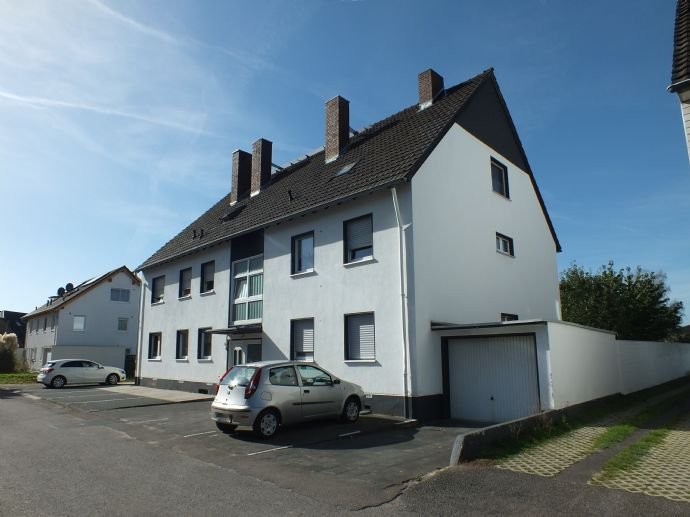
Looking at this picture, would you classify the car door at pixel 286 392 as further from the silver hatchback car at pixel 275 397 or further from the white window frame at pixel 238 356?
the white window frame at pixel 238 356

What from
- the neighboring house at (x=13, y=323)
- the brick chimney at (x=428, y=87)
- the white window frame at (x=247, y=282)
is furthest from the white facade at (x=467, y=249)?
the neighboring house at (x=13, y=323)

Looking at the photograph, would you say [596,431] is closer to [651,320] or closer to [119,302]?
[651,320]

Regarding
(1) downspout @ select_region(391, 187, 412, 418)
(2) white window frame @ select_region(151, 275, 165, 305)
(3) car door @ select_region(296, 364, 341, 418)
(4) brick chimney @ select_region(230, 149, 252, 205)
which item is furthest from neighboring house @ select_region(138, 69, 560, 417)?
(3) car door @ select_region(296, 364, 341, 418)

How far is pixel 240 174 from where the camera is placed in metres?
24.8

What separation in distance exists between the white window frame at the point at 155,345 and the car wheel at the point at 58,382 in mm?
5827

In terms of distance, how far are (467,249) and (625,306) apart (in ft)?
48.3

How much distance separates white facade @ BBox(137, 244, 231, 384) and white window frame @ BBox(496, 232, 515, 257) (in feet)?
33.8

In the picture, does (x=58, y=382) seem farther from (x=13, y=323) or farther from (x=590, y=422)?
(x=13, y=323)

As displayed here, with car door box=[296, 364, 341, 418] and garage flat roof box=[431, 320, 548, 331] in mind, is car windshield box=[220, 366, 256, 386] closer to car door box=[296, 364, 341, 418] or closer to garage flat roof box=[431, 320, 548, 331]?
car door box=[296, 364, 341, 418]

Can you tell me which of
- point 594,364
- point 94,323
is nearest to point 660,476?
point 594,364

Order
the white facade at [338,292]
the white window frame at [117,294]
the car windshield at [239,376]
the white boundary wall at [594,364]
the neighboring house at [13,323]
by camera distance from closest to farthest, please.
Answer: the car windshield at [239,376], the white boundary wall at [594,364], the white facade at [338,292], the white window frame at [117,294], the neighboring house at [13,323]

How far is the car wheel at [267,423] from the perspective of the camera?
10.2m

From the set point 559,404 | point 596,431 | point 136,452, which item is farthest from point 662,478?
point 136,452

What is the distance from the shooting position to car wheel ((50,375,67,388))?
26.6 m
